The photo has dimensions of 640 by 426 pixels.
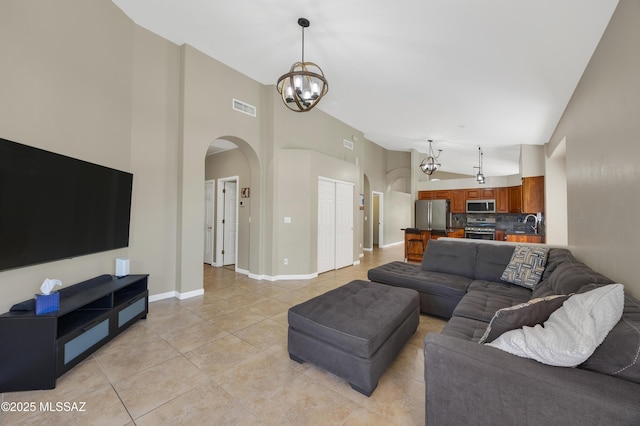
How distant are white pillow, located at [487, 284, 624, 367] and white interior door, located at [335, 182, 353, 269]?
4.58 m

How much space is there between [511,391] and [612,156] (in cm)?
221

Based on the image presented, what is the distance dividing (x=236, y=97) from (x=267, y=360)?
13.1 feet

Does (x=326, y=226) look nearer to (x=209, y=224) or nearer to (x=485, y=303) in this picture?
(x=209, y=224)

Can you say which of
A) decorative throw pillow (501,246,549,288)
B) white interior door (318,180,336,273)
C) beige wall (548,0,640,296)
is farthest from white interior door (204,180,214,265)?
beige wall (548,0,640,296)

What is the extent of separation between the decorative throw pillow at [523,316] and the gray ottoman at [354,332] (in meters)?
0.74

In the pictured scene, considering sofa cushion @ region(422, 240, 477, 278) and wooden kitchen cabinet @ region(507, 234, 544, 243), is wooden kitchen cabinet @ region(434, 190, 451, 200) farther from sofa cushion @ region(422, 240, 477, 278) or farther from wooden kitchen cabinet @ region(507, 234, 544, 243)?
sofa cushion @ region(422, 240, 477, 278)

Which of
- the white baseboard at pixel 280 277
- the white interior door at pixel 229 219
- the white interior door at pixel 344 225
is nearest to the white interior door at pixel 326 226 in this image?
the white interior door at pixel 344 225

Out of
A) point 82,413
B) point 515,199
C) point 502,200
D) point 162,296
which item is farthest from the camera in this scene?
→ point 502,200

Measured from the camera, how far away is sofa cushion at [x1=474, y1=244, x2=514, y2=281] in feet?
10.6

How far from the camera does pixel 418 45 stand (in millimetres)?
3172

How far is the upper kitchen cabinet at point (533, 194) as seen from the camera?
6.51 metres

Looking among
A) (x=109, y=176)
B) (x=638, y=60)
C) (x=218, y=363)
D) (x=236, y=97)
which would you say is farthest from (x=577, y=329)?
(x=236, y=97)

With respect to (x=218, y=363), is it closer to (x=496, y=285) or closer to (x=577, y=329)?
(x=577, y=329)

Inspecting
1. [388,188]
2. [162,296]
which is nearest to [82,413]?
[162,296]
